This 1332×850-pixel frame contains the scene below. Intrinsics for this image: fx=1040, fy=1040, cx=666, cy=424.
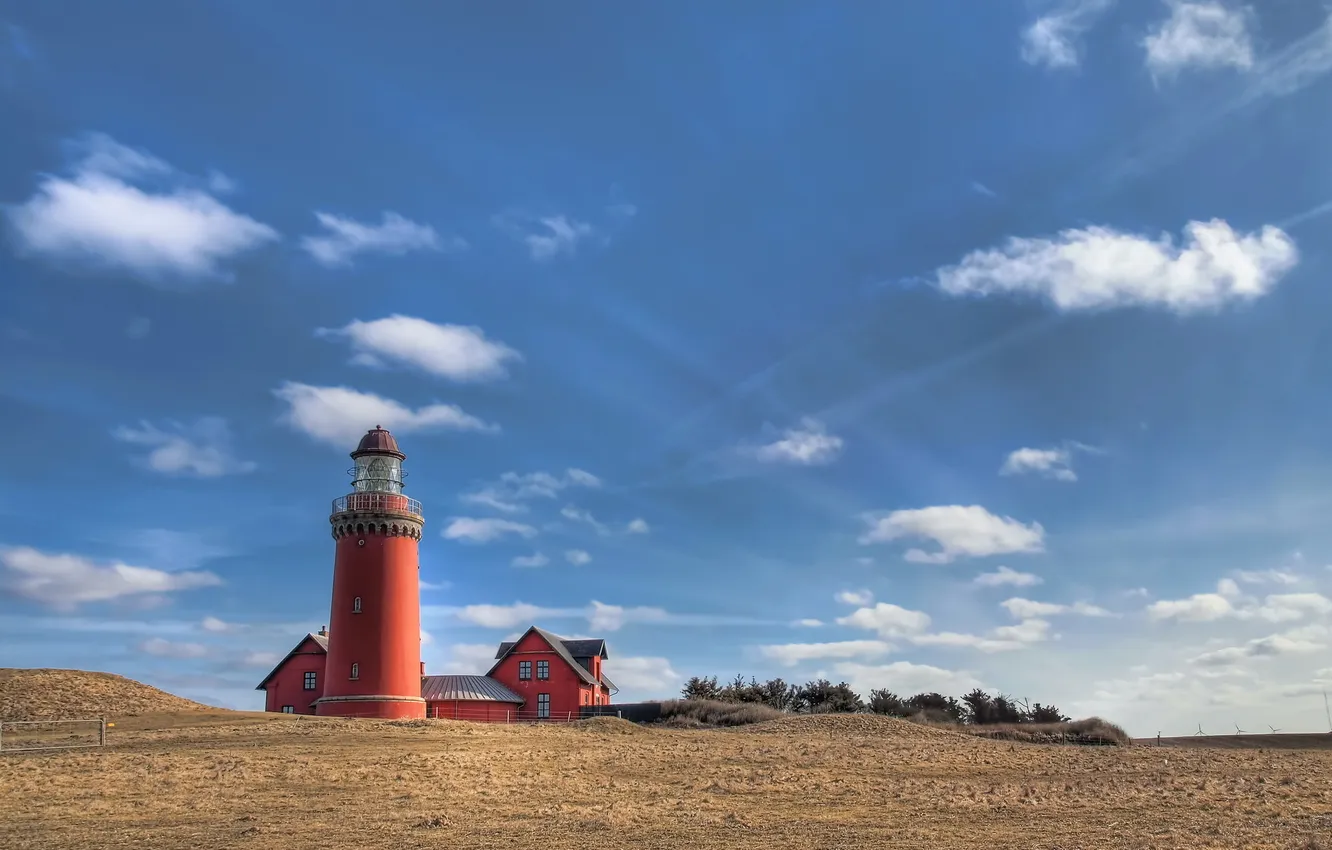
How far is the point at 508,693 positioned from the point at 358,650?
14347 mm

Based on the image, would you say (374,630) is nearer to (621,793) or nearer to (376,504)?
(376,504)

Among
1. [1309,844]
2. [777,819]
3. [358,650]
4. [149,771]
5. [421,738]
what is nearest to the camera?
[1309,844]

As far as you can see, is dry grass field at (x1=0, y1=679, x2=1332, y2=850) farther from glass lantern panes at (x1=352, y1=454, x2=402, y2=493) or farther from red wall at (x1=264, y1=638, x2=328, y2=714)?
red wall at (x1=264, y1=638, x2=328, y2=714)

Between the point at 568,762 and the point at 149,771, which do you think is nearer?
the point at 149,771

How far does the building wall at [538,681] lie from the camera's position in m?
60.2

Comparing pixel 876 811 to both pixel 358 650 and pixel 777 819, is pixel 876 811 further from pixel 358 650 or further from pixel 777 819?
pixel 358 650

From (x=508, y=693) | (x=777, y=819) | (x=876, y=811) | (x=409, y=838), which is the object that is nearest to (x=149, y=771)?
(x=409, y=838)

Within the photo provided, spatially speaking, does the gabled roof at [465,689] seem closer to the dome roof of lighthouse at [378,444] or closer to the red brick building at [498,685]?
the red brick building at [498,685]

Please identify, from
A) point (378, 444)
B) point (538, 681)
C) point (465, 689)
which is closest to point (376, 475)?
point (378, 444)

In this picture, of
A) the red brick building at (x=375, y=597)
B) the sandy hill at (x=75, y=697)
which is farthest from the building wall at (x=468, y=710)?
the sandy hill at (x=75, y=697)

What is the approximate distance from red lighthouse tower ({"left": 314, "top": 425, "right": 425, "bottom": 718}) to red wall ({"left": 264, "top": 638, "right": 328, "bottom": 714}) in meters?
10.6

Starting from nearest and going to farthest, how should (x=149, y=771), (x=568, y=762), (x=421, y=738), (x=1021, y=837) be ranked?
(x=1021, y=837) → (x=149, y=771) → (x=568, y=762) → (x=421, y=738)

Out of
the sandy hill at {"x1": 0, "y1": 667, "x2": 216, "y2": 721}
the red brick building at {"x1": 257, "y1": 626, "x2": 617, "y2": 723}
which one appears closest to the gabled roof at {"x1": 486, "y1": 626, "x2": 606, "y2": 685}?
the red brick building at {"x1": 257, "y1": 626, "x2": 617, "y2": 723}

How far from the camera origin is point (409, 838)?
18.6m
